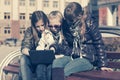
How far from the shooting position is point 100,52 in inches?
174

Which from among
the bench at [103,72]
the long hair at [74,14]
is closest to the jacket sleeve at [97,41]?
the long hair at [74,14]

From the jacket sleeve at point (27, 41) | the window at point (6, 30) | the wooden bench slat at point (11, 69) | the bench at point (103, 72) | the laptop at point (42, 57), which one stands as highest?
the jacket sleeve at point (27, 41)

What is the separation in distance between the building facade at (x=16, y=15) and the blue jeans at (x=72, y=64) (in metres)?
50.2

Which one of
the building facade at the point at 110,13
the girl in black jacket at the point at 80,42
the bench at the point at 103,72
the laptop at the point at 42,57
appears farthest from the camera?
the building facade at the point at 110,13

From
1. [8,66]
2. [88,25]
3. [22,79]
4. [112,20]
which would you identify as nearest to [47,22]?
[88,25]

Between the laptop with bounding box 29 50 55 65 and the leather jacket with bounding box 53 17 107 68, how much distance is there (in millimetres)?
532

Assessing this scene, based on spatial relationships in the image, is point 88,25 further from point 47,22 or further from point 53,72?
point 53,72

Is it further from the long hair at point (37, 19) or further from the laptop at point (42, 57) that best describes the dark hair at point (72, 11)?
the laptop at point (42, 57)

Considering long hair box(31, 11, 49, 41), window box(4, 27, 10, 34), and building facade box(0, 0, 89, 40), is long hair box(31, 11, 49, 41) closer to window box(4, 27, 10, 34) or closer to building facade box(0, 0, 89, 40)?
building facade box(0, 0, 89, 40)

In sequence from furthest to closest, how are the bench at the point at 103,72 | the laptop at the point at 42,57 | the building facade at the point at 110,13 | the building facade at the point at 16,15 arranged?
the building facade at the point at 16,15
the building facade at the point at 110,13
the laptop at the point at 42,57
the bench at the point at 103,72

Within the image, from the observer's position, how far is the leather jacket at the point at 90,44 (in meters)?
4.39

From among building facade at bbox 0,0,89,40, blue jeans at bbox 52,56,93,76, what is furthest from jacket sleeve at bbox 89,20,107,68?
building facade at bbox 0,0,89,40

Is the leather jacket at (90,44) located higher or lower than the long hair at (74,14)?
lower

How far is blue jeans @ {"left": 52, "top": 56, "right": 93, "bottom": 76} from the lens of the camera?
4.00m
